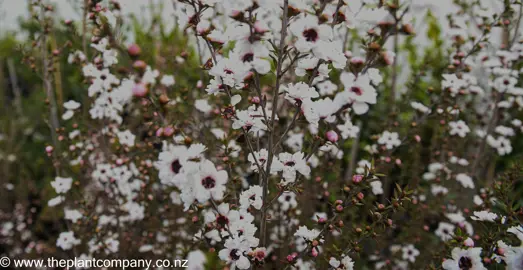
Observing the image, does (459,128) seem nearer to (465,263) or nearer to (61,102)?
(465,263)

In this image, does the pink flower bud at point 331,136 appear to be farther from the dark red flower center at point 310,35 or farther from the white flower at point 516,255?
the white flower at point 516,255

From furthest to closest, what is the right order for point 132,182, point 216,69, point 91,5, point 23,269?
point 23,269
point 132,182
point 91,5
point 216,69

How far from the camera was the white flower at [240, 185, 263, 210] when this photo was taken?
1.61 meters

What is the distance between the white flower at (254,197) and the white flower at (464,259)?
2.81 ft

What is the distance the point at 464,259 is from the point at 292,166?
2.75 ft

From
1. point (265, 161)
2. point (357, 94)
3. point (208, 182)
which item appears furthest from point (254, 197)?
point (357, 94)

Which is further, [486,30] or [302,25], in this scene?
[486,30]

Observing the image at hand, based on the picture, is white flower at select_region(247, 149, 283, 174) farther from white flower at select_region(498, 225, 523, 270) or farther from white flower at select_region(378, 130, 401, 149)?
white flower at select_region(378, 130, 401, 149)

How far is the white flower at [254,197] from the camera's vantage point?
5.27ft

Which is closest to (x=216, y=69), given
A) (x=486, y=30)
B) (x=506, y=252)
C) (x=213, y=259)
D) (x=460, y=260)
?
(x=460, y=260)

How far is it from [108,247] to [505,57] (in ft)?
11.2

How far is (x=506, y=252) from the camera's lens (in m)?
1.55

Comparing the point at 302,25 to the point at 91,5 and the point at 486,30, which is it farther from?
the point at 486,30

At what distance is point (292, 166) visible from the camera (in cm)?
162
